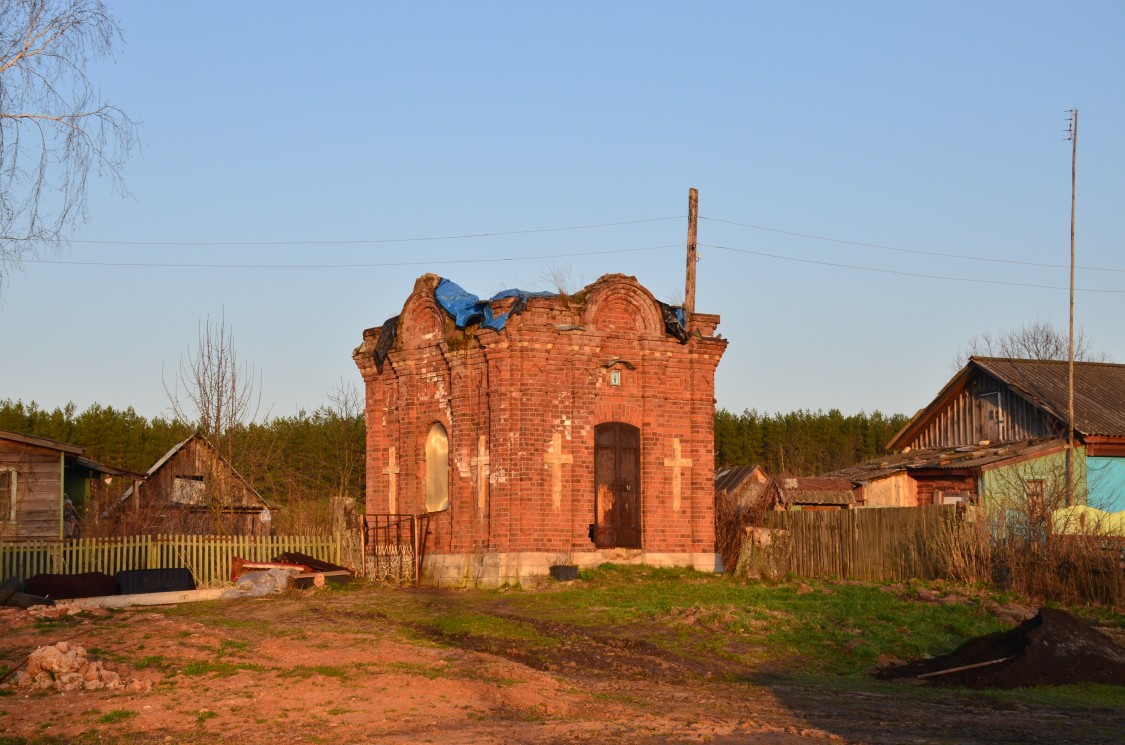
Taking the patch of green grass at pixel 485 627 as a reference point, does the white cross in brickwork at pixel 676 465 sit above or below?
above

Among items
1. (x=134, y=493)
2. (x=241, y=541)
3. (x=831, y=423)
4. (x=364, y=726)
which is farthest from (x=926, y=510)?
(x=831, y=423)

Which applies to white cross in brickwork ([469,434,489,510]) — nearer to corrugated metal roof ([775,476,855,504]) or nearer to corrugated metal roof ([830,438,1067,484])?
corrugated metal roof ([830,438,1067,484])

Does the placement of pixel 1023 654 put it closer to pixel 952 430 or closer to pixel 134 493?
pixel 952 430

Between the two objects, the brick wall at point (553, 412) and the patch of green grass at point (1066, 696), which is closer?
the patch of green grass at point (1066, 696)

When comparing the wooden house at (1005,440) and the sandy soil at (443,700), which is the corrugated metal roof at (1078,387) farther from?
the sandy soil at (443,700)

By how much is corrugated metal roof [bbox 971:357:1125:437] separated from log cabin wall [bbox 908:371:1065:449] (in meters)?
0.39

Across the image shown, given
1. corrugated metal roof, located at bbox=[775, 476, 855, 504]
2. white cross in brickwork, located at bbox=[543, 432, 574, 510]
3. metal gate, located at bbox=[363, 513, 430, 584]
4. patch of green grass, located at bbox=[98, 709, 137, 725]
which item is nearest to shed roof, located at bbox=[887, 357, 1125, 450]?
corrugated metal roof, located at bbox=[775, 476, 855, 504]

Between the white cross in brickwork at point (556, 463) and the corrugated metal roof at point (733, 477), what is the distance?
18811mm

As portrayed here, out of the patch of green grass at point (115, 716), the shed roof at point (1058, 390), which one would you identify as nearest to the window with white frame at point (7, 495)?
the patch of green grass at point (115, 716)

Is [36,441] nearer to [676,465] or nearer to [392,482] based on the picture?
[392,482]

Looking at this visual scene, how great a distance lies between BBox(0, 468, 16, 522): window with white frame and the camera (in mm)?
29000

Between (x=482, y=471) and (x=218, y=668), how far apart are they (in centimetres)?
1132

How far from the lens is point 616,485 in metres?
24.7

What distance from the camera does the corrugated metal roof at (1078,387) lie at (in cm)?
3181
